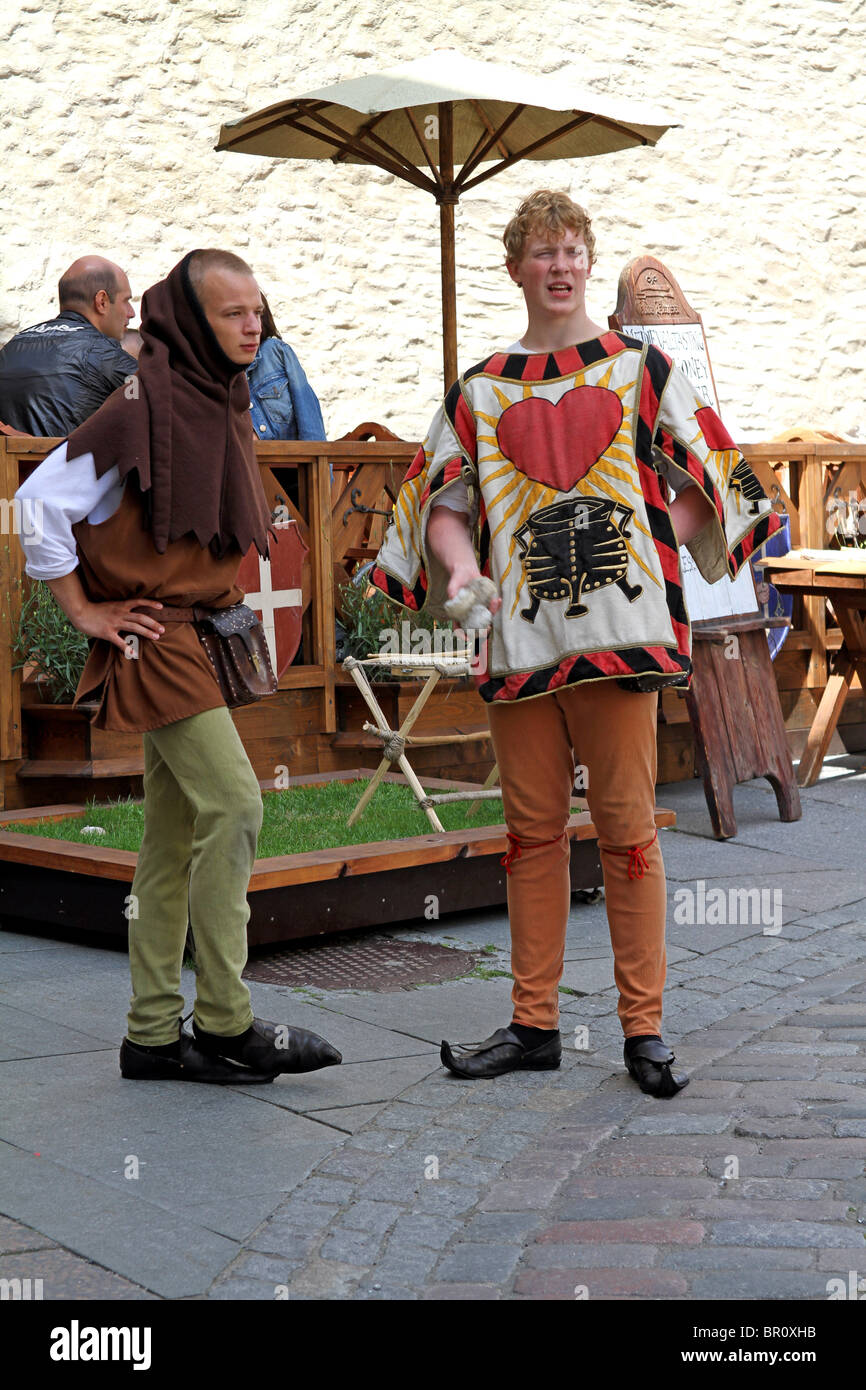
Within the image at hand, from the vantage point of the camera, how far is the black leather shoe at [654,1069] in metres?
3.79

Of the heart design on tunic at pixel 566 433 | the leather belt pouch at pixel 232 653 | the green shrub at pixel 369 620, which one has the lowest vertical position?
the green shrub at pixel 369 620

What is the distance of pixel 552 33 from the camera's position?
14617 mm

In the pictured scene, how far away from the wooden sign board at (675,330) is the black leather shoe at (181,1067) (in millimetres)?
3634

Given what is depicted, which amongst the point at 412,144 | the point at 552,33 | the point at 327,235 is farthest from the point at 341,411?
the point at 412,144

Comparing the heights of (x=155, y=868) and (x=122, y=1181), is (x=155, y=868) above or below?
above

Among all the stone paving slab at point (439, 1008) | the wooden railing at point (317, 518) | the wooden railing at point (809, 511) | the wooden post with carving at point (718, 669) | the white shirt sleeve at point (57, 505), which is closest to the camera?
the white shirt sleeve at point (57, 505)

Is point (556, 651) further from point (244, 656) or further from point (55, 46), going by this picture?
point (55, 46)

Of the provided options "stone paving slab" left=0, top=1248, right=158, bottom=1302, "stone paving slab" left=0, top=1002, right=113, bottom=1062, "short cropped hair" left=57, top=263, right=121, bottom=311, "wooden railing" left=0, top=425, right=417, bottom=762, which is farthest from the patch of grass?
"stone paving slab" left=0, top=1248, right=158, bottom=1302

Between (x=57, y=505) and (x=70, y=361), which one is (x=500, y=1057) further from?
(x=70, y=361)

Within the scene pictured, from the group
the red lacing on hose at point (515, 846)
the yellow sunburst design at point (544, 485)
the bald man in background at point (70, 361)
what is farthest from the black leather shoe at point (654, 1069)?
the bald man in background at point (70, 361)

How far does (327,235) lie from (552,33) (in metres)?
3.17

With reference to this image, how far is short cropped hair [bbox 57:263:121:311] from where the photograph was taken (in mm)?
6684

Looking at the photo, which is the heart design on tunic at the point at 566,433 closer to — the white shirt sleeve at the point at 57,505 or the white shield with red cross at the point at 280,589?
the white shirt sleeve at the point at 57,505

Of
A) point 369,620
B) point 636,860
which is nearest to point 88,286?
point 369,620
